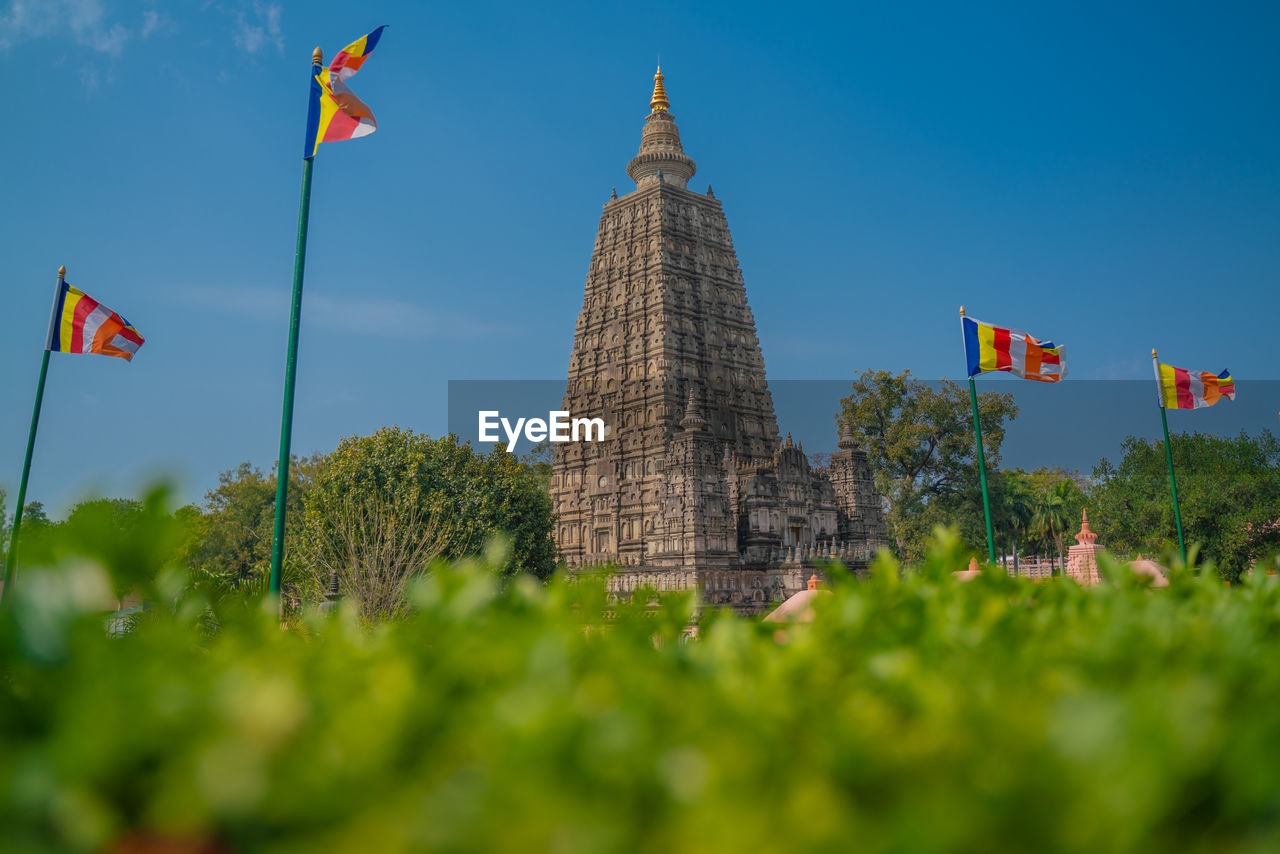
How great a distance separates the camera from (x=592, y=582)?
331cm

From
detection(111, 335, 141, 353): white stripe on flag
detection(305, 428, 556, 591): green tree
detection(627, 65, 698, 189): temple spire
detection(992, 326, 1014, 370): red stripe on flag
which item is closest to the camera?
detection(111, 335, 141, 353): white stripe on flag

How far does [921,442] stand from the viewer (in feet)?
191

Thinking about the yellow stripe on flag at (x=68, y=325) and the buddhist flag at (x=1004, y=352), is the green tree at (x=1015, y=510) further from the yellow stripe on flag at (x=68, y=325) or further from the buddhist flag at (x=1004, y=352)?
the yellow stripe on flag at (x=68, y=325)

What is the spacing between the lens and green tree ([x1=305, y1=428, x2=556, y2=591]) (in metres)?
32.5

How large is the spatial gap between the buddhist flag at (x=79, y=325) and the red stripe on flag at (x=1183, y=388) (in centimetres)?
3214

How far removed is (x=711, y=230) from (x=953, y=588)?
5372 centimetres

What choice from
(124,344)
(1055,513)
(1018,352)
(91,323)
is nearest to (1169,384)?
(1018,352)

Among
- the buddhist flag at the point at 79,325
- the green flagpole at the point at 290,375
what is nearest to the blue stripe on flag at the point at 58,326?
the buddhist flag at the point at 79,325

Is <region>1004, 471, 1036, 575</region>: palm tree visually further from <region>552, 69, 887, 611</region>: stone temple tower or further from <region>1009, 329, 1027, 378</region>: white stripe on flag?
<region>1009, 329, 1027, 378</region>: white stripe on flag

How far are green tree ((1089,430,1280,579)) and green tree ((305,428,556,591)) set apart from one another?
2852 cm

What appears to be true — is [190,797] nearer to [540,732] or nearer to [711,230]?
[540,732]

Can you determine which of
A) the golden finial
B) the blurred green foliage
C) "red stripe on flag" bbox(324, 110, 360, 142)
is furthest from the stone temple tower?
the blurred green foliage

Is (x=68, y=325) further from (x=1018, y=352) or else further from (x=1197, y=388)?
(x=1197, y=388)

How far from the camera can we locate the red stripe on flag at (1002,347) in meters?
22.3
